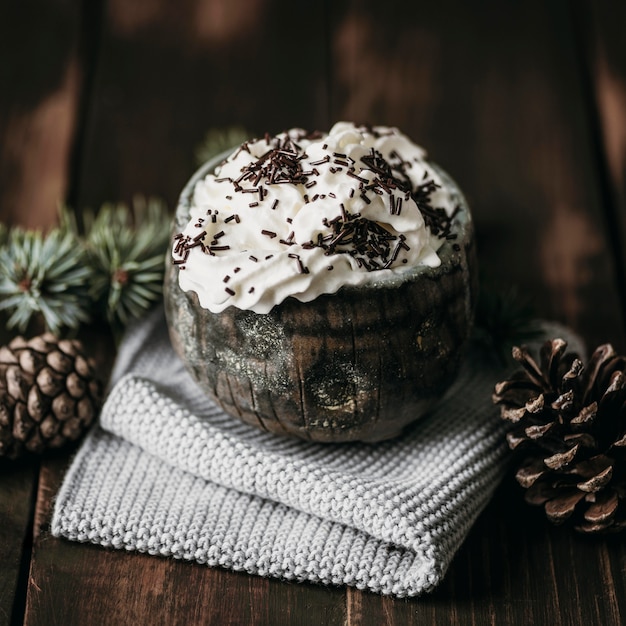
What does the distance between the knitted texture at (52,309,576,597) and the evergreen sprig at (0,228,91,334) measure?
164 mm

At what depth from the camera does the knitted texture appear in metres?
0.97

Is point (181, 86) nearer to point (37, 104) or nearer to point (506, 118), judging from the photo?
point (37, 104)

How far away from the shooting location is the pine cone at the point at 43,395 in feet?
3.53

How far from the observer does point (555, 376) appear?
104 cm

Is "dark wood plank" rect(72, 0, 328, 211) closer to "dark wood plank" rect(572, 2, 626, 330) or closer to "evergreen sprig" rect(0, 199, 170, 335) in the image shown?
"evergreen sprig" rect(0, 199, 170, 335)

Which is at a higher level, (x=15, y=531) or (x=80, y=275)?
(x=80, y=275)

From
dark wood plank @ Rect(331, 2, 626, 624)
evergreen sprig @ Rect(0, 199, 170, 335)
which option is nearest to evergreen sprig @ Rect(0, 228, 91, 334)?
evergreen sprig @ Rect(0, 199, 170, 335)

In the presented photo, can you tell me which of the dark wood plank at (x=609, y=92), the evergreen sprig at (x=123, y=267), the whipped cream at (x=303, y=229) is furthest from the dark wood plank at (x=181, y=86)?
the dark wood plank at (x=609, y=92)

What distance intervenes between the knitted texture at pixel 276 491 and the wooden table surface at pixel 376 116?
0.12ft

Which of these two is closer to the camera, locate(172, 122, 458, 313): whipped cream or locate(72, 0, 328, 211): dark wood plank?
locate(172, 122, 458, 313): whipped cream

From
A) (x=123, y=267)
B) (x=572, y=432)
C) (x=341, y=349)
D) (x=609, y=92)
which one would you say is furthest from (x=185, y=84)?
(x=572, y=432)

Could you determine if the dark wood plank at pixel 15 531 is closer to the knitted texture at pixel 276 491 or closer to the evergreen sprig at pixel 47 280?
the knitted texture at pixel 276 491

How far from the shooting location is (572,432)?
1.02 meters

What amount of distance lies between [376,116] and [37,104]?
594 mm
